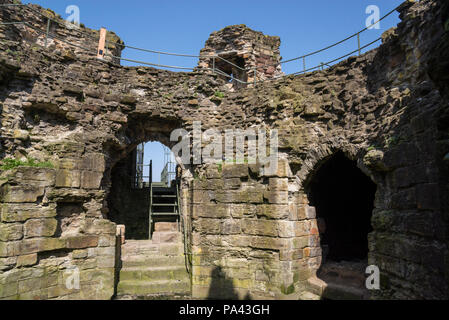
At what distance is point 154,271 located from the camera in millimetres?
7137

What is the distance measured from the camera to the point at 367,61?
6262 millimetres

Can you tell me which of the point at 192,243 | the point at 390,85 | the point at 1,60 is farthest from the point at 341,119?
the point at 1,60

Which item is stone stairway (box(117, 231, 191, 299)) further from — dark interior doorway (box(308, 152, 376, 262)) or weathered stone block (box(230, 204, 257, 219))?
dark interior doorway (box(308, 152, 376, 262))

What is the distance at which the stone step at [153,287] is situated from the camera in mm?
6675

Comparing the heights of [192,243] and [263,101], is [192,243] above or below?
below

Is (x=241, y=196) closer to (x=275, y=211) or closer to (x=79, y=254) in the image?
(x=275, y=211)

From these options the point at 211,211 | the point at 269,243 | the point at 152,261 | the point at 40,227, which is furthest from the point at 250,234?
the point at 40,227

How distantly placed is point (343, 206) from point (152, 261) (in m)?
5.88

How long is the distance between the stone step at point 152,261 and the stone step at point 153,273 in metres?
0.18

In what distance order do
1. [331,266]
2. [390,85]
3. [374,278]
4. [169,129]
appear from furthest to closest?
[169,129]
[331,266]
[390,85]
[374,278]

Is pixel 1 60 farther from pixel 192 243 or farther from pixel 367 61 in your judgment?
pixel 367 61

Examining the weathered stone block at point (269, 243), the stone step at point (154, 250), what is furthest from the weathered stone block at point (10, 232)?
the weathered stone block at point (269, 243)

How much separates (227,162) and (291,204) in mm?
1827

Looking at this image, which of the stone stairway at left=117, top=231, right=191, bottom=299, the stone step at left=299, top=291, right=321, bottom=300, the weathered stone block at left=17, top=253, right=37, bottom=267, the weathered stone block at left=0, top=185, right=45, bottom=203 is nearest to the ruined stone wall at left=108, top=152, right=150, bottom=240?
the stone stairway at left=117, top=231, right=191, bottom=299
